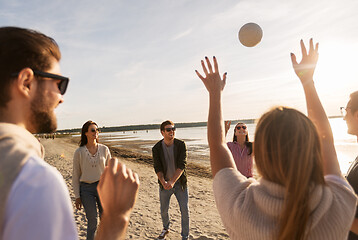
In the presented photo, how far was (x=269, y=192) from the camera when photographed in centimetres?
134

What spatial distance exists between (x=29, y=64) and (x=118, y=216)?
81cm

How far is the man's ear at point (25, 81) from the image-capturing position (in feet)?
3.52

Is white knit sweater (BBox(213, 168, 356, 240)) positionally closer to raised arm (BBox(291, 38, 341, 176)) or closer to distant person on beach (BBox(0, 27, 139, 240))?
raised arm (BBox(291, 38, 341, 176))

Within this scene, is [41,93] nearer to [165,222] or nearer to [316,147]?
[316,147]

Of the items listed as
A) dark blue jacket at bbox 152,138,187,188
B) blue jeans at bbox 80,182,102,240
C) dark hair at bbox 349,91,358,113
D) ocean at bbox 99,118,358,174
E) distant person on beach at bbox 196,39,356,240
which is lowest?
ocean at bbox 99,118,358,174

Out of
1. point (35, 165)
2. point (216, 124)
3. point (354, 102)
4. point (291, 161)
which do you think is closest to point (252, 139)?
point (354, 102)

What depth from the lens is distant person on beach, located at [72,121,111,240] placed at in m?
4.44

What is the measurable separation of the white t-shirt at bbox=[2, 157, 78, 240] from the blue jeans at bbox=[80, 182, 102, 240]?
3.95m

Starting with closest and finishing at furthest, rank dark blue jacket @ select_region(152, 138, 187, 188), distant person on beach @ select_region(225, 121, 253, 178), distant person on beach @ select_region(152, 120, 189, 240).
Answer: distant person on beach @ select_region(225, 121, 253, 178)
distant person on beach @ select_region(152, 120, 189, 240)
dark blue jacket @ select_region(152, 138, 187, 188)

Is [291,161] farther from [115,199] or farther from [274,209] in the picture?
[115,199]

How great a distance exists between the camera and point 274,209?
1294 millimetres

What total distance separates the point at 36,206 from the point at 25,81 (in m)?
0.60

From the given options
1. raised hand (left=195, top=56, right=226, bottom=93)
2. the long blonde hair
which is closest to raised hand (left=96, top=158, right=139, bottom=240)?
the long blonde hair

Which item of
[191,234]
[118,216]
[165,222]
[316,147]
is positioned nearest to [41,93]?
[118,216]
